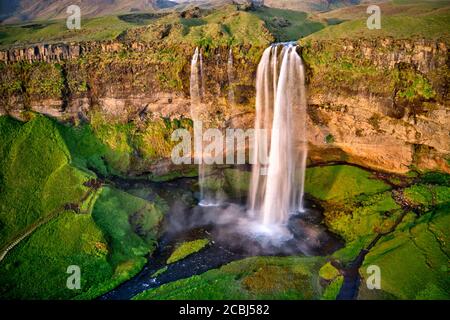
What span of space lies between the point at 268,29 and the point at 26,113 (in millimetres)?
22770

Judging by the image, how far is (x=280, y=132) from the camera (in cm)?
3130

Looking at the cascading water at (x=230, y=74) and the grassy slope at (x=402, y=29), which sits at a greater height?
the grassy slope at (x=402, y=29)

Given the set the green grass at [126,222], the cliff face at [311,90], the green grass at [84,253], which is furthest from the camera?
the cliff face at [311,90]

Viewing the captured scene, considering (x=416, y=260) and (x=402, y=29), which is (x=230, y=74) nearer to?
(x=402, y=29)

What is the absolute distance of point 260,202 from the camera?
1308 inches

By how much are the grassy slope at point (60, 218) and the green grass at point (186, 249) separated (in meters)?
1.97

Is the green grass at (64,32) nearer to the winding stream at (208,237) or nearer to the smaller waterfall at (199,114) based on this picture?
the smaller waterfall at (199,114)

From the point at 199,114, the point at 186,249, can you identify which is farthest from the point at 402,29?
the point at 186,249

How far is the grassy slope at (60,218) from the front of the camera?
24.0 m

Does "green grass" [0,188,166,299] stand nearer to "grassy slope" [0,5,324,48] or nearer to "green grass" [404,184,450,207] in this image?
"grassy slope" [0,5,324,48]

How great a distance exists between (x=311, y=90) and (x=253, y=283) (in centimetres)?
1649

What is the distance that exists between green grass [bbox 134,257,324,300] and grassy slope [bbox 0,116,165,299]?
14.5 ft

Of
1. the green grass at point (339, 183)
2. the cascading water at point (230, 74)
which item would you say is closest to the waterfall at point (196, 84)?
the cascading water at point (230, 74)

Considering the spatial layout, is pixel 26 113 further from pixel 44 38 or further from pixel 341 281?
pixel 341 281
